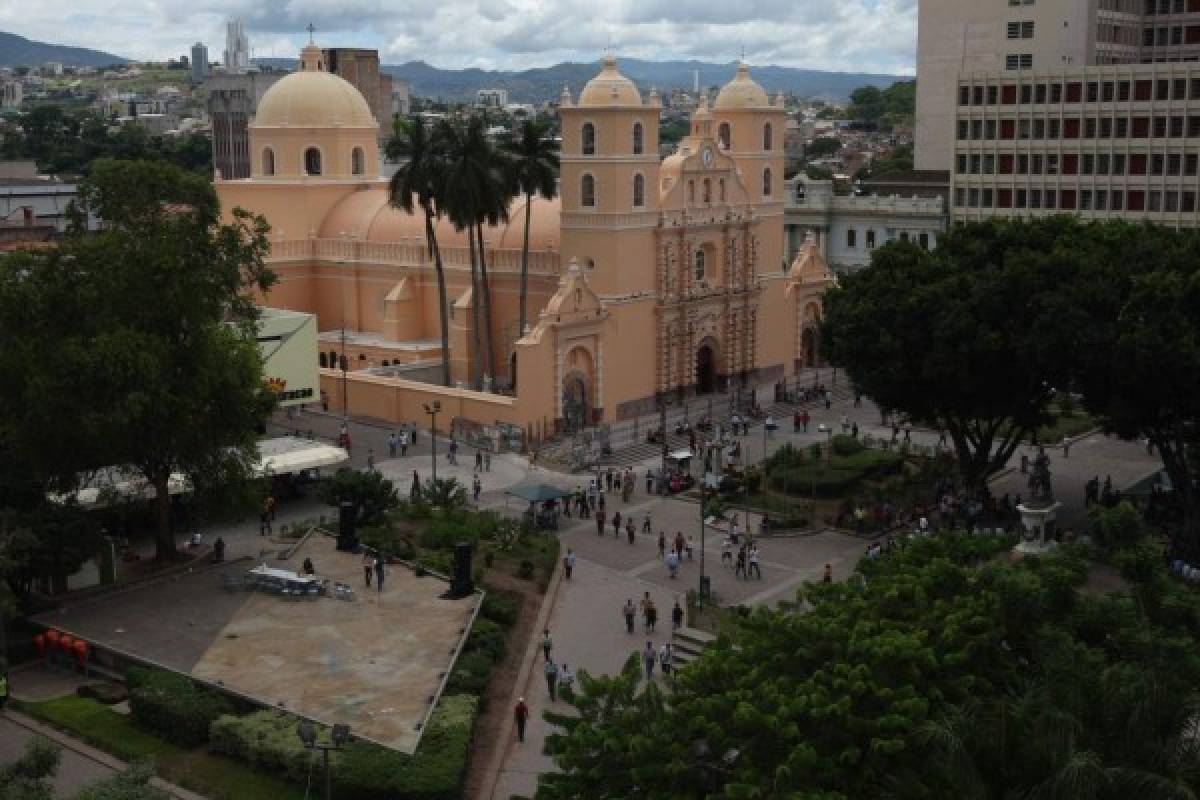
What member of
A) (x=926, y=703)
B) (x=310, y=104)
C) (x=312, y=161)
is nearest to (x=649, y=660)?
(x=926, y=703)

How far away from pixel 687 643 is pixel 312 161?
46.2m

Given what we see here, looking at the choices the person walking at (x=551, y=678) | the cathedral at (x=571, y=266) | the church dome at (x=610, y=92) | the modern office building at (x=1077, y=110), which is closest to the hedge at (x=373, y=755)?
the person walking at (x=551, y=678)

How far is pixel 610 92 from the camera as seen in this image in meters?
60.6

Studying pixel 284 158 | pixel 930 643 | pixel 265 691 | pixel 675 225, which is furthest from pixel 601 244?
pixel 930 643

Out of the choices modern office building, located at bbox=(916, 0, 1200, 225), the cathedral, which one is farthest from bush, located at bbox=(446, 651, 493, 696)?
modern office building, located at bbox=(916, 0, 1200, 225)

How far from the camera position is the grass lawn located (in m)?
28.2

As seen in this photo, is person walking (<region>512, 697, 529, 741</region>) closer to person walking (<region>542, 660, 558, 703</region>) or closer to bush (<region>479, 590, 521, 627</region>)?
person walking (<region>542, 660, 558, 703</region>)

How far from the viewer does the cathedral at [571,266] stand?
6059cm

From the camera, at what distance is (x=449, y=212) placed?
2309 inches

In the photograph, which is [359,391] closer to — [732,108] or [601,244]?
[601,244]

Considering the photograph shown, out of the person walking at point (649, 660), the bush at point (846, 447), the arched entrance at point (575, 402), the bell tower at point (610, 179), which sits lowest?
the person walking at point (649, 660)

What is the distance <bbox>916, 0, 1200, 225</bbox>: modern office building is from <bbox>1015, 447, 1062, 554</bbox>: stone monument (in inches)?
940

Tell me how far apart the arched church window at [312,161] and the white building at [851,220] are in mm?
29451

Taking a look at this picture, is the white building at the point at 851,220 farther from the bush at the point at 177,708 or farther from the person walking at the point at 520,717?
the bush at the point at 177,708
